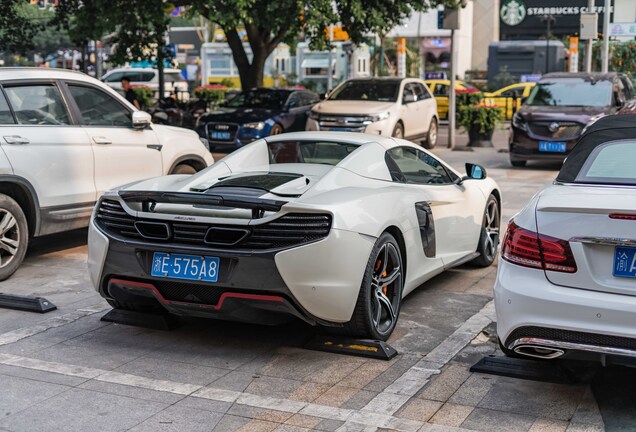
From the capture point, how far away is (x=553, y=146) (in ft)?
53.6

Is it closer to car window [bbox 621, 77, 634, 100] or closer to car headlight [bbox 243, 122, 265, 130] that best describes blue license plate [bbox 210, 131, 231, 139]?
car headlight [bbox 243, 122, 265, 130]

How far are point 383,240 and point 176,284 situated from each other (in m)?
1.35

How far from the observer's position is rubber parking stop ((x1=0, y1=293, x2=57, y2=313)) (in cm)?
686

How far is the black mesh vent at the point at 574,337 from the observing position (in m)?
4.51

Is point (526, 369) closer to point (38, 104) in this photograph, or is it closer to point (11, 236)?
point (11, 236)

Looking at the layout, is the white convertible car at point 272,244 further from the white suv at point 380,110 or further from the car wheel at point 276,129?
the car wheel at point 276,129

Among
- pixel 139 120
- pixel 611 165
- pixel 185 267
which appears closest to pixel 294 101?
pixel 139 120

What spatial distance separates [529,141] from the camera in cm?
1658

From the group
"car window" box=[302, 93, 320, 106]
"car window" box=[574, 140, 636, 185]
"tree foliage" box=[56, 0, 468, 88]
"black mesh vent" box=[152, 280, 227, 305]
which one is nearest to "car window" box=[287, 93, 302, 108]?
"car window" box=[302, 93, 320, 106]

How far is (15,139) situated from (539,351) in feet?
17.5

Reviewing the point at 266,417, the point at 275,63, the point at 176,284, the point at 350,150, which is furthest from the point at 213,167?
the point at 275,63

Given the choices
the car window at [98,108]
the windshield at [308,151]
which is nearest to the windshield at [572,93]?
the car window at [98,108]

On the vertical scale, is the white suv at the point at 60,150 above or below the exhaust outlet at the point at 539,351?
above

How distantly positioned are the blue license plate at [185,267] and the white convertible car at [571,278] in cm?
168
